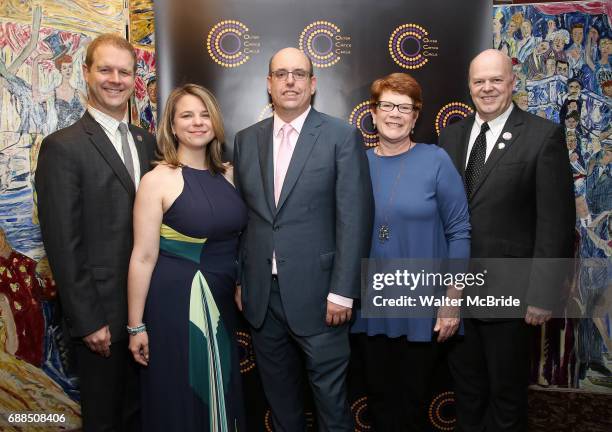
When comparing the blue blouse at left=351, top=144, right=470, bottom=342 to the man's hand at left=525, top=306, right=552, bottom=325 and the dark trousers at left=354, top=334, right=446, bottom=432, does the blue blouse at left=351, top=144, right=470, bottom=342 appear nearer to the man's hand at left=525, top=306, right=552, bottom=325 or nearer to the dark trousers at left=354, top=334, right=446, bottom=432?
the dark trousers at left=354, top=334, right=446, bottom=432

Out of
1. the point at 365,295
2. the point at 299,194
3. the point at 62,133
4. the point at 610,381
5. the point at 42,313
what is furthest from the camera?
the point at 610,381

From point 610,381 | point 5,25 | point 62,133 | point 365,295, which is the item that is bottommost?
point 610,381

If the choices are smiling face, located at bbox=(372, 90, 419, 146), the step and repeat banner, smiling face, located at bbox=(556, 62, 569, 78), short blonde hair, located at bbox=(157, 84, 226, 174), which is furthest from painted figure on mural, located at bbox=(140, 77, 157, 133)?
smiling face, located at bbox=(556, 62, 569, 78)

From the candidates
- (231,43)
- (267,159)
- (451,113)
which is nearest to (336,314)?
(267,159)

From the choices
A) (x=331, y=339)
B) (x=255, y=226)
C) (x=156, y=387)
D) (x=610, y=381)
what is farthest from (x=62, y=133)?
(x=610, y=381)

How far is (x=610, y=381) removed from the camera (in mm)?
3051

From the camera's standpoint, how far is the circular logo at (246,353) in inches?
109

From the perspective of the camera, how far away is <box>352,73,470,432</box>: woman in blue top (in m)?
2.06

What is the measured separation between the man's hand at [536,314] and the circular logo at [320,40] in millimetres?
1657

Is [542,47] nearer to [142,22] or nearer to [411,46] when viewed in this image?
[411,46]

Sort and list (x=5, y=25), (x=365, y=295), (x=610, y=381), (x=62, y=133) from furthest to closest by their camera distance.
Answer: (x=610, y=381), (x=5, y=25), (x=365, y=295), (x=62, y=133)

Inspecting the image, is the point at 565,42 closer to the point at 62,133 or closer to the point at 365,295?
the point at 365,295

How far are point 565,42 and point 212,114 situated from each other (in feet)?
7.13

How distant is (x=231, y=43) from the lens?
272cm
